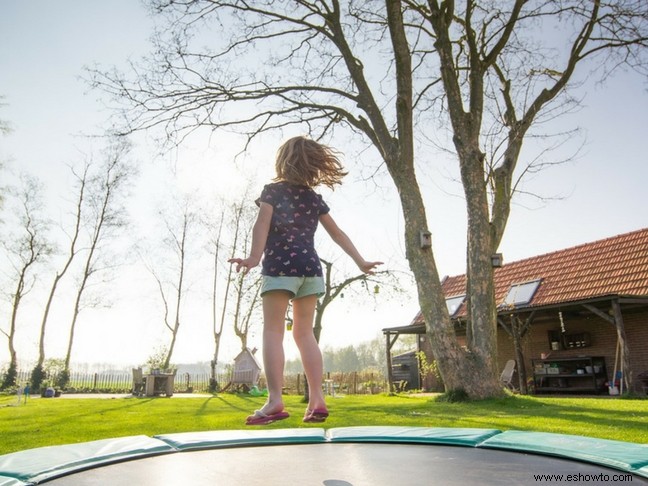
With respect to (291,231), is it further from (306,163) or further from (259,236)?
(306,163)

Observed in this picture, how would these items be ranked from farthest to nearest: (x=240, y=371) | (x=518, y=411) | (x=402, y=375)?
(x=402, y=375), (x=240, y=371), (x=518, y=411)

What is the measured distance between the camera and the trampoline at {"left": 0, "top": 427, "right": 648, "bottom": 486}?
1563mm

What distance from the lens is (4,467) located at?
1.69 meters

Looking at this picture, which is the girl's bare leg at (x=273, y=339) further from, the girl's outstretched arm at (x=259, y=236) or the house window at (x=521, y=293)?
the house window at (x=521, y=293)

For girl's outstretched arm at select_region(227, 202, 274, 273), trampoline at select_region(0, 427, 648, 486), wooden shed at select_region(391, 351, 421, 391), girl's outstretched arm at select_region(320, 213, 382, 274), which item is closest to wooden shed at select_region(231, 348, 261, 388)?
wooden shed at select_region(391, 351, 421, 391)

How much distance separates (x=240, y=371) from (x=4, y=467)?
45.7 feet

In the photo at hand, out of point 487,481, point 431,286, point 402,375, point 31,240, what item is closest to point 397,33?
point 431,286

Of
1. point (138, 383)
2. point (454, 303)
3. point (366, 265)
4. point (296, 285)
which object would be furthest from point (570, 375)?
point (138, 383)

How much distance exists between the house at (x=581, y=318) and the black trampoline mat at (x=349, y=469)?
835cm

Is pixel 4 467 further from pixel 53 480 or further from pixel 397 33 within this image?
pixel 397 33

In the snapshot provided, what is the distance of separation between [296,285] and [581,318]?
11.4 meters

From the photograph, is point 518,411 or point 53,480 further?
point 518,411

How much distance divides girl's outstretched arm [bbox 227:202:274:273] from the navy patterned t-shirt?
0.15 feet

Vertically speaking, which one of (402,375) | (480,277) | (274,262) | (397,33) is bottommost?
(402,375)
